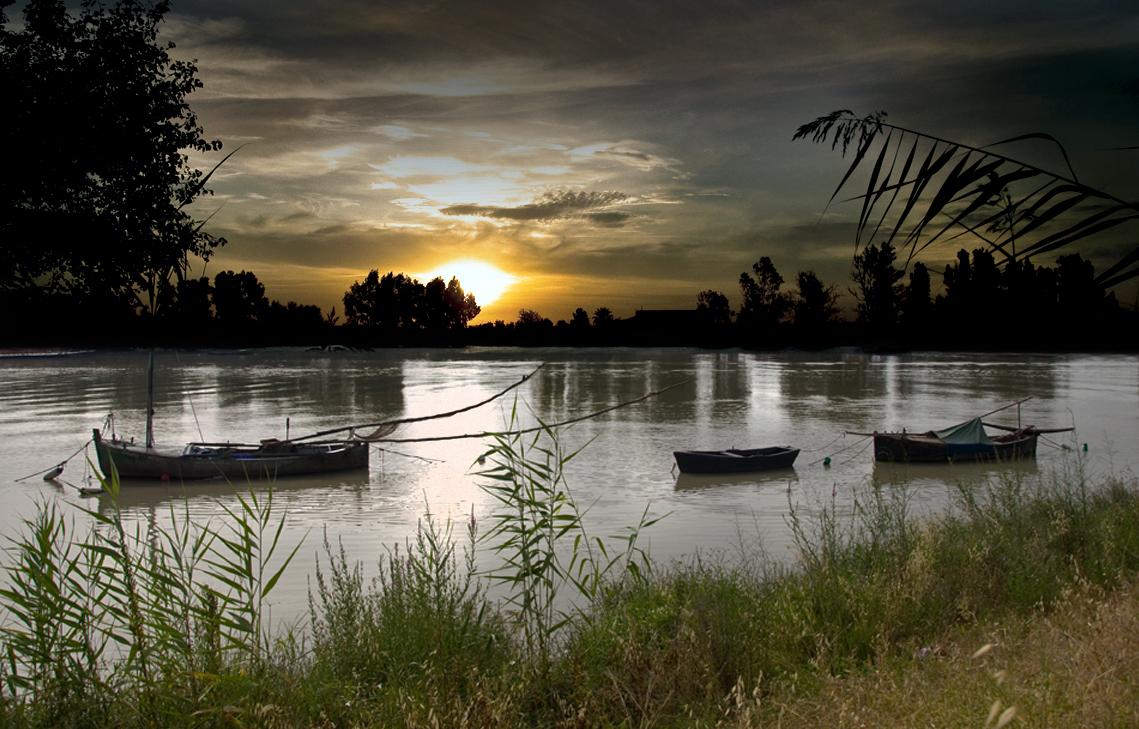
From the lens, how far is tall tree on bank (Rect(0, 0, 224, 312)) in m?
12.6

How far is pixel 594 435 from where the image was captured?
153 ft

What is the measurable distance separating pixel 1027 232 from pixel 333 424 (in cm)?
5991

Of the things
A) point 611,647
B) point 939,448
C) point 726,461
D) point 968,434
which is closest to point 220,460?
point 726,461

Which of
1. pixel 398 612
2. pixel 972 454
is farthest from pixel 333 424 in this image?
pixel 398 612

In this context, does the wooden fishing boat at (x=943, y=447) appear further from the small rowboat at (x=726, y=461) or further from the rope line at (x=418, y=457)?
the rope line at (x=418, y=457)

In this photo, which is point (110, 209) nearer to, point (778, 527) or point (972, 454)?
point (778, 527)

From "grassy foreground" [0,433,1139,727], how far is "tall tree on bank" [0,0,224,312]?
5.85 metres

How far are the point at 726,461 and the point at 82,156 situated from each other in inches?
1045

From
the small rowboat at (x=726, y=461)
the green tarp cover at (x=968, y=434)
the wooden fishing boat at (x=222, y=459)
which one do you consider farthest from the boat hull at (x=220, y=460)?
the green tarp cover at (x=968, y=434)

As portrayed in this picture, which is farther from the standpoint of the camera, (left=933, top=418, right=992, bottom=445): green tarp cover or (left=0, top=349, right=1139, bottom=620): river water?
(left=933, top=418, right=992, bottom=445): green tarp cover

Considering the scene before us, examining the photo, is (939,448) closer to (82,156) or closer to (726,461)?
(726,461)

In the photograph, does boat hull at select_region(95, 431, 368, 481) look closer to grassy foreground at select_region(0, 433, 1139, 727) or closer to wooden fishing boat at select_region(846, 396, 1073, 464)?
wooden fishing boat at select_region(846, 396, 1073, 464)

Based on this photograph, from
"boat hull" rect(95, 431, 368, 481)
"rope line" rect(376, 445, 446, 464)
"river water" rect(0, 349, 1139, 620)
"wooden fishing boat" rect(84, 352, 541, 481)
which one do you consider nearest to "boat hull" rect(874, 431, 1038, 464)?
"river water" rect(0, 349, 1139, 620)

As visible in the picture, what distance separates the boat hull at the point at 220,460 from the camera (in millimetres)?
33531
